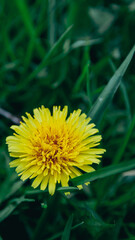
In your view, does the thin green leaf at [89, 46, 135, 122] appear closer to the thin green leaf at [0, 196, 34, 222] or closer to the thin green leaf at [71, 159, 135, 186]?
the thin green leaf at [71, 159, 135, 186]

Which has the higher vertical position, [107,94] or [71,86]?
[71,86]

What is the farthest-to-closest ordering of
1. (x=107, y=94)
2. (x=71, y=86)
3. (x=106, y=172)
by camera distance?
(x=71, y=86)
(x=107, y=94)
(x=106, y=172)

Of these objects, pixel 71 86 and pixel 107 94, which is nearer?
pixel 107 94

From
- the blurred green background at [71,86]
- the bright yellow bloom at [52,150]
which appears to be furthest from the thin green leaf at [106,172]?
the blurred green background at [71,86]

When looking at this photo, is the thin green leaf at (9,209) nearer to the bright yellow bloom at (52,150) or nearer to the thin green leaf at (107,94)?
the bright yellow bloom at (52,150)

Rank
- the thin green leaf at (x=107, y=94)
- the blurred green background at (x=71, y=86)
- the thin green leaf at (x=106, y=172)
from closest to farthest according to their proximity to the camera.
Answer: the thin green leaf at (x=106, y=172), the thin green leaf at (x=107, y=94), the blurred green background at (x=71, y=86)

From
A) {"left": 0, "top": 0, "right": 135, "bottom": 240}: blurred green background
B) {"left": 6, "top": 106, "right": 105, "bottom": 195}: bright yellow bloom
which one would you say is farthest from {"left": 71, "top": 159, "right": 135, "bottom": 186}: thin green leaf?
{"left": 0, "top": 0, "right": 135, "bottom": 240}: blurred green background

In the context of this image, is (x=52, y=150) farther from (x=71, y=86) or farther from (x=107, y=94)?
(x=71, y=86)

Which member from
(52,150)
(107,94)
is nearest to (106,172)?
(52,150)
